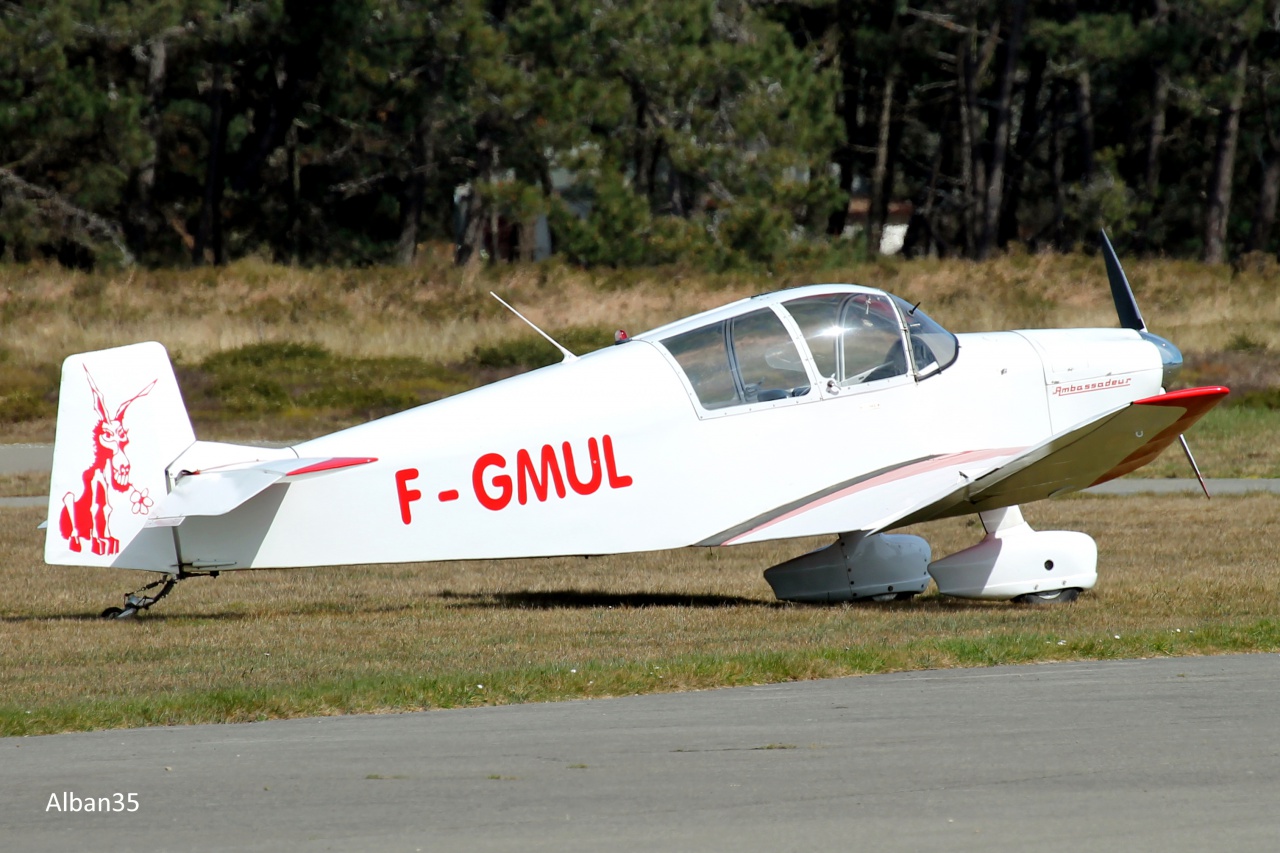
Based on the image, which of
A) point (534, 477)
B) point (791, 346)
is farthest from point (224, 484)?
point (791, 346)

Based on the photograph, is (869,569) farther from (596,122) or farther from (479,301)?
(596,122)

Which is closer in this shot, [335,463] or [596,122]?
[335,463]

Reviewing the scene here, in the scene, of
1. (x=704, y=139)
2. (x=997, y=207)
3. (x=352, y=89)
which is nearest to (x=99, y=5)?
(x=352, y=89)

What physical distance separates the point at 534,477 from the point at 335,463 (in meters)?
1.18

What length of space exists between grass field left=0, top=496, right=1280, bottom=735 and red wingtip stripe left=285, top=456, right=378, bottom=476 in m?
1.00

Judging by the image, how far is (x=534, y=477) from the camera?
31.1ft

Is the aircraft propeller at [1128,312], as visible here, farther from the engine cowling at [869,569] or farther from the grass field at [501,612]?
the engine cowling at [869,569]

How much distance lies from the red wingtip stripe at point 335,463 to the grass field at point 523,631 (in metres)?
1.00

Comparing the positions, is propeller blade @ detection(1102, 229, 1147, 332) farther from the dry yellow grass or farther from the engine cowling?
the dry yellow grass

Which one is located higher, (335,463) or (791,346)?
(791,346)

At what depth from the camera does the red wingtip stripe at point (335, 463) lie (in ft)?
30.2

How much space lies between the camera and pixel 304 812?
16.7 feet

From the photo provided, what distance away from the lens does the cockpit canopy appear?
9805mm

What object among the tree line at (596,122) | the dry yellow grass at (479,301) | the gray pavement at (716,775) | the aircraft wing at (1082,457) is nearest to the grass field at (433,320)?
the dry yellow grass at (479,301)
